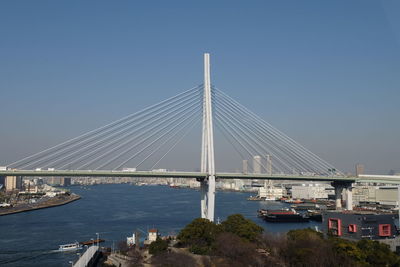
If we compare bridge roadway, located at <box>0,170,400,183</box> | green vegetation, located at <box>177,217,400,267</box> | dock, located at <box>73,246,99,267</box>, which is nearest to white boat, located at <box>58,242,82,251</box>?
dock, located at <box>73,246,99,267</box>

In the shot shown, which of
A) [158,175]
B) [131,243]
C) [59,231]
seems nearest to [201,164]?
[158,175]

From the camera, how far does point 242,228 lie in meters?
10.3

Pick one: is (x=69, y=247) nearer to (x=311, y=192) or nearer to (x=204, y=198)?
(x=204, y=198)

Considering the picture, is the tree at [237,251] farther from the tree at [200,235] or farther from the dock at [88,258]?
the dock at [88,258]

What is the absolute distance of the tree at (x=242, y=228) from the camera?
33.5 feet

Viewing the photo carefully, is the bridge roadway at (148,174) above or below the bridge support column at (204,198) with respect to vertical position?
above

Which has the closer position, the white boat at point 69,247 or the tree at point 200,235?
the tree at point 200,235

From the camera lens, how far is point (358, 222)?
36.7 feet

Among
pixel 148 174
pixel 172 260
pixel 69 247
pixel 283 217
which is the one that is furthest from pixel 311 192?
pixel 172 260

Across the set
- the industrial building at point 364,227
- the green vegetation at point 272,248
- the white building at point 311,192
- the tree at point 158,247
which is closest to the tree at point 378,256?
the green vegetation at point 272,248

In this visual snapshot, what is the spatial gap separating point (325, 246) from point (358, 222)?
320 centimetres

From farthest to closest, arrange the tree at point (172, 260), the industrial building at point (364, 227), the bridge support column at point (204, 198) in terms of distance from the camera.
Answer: the bridge support column at point (204, 198), the industrial building at point (364, 227), the tree at point (172, 260)

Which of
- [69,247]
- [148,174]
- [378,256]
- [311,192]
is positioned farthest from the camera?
[311,192]

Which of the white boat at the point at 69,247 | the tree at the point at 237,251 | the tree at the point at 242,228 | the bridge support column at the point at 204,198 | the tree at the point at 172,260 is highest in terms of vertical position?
the bridge support column at the point at 204,198
